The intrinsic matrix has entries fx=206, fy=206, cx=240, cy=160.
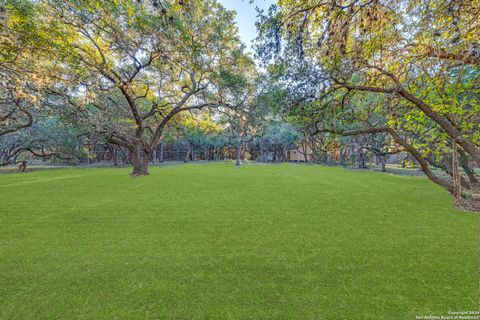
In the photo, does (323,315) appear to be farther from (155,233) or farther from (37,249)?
(37,249)

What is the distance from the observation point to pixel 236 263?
248 cm

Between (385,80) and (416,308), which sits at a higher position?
(385,80)

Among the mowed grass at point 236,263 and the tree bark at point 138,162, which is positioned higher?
the tree bark at point 138,162

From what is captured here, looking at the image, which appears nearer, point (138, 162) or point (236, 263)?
point (236, 263)

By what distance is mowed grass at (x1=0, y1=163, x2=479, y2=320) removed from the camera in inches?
69.8

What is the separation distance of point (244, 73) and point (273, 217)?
31.0 feet

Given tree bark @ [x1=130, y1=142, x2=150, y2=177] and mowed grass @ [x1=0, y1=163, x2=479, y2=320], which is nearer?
mowed grass @ [x1=0, y1=163, x2=479, y2=320]

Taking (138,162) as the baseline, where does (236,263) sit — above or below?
below

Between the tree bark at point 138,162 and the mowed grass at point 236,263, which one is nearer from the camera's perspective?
the mowed grass at point 236,263

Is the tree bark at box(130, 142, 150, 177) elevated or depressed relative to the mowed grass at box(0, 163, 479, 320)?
elevated

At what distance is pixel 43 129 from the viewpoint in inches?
697

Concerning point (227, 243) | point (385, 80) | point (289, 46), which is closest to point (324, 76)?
point (289, 46)

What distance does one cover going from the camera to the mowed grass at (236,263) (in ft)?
5.82

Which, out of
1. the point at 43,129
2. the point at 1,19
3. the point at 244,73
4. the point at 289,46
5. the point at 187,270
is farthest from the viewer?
the point at 43,129
